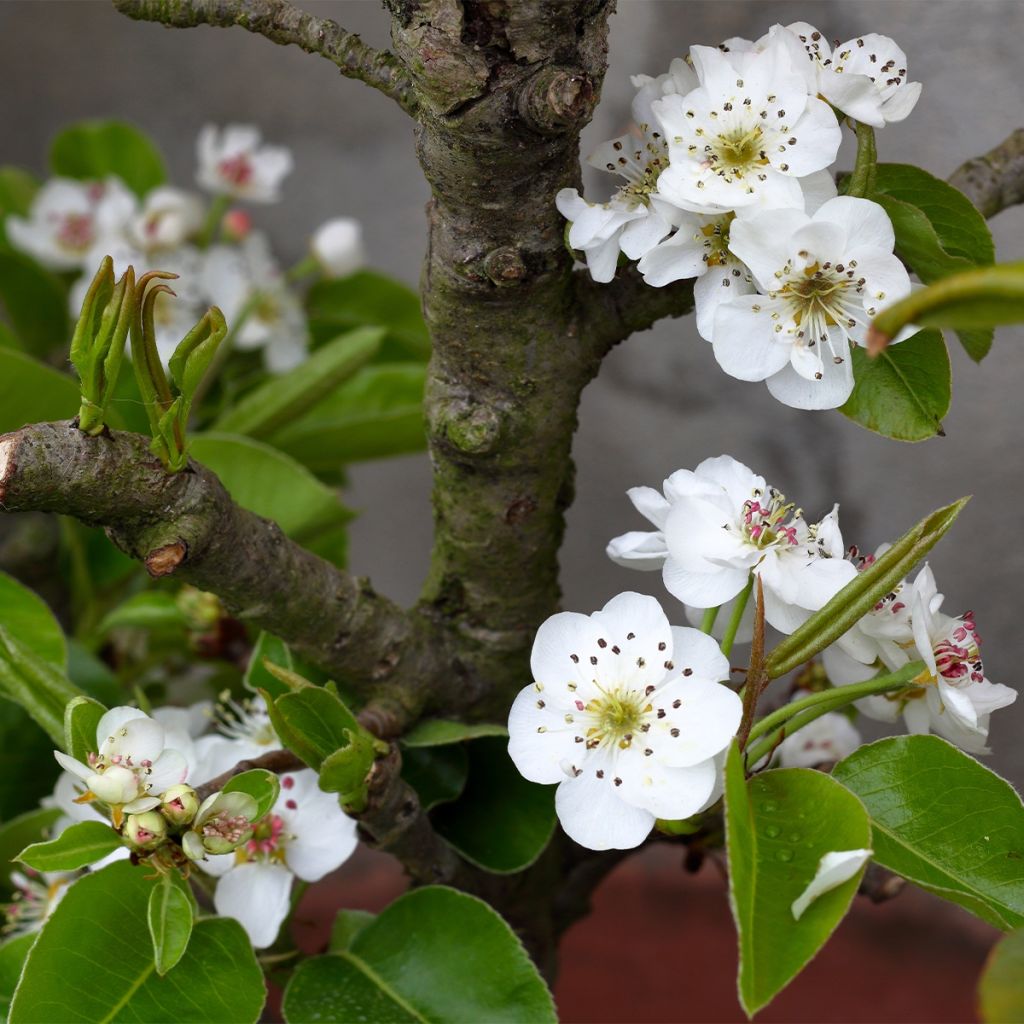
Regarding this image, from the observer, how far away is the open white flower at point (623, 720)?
0.40 meters

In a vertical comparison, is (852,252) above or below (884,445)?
above

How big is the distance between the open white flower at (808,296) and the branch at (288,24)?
0.15 metres

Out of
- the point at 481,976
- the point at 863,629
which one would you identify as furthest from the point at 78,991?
the point at 863,629

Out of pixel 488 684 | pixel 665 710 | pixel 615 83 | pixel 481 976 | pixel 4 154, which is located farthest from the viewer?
pixel 4 154

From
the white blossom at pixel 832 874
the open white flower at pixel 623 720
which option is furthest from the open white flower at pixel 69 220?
the white blossom at pixel 832 874

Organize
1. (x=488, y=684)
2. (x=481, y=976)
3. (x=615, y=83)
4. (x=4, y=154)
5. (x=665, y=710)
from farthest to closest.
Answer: (x=4, y=154)
(x=615, y=83)
(x=488, y=684)
(x=481, y=976)
(x=665, y=710)

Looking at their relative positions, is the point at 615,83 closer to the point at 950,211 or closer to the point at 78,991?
the point at 950,211

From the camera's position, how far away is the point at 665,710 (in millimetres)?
406

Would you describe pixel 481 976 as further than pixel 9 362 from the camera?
No

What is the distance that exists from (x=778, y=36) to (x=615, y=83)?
440 millimetres

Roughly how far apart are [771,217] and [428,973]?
35 centimetres

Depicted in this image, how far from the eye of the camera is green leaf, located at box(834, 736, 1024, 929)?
410 millimetres

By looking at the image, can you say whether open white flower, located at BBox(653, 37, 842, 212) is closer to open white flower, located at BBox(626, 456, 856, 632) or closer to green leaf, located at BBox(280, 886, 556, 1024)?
open white flower, located at BBox(626, 456, 856, 632)

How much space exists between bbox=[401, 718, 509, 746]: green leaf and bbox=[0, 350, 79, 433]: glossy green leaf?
0.27 meters
